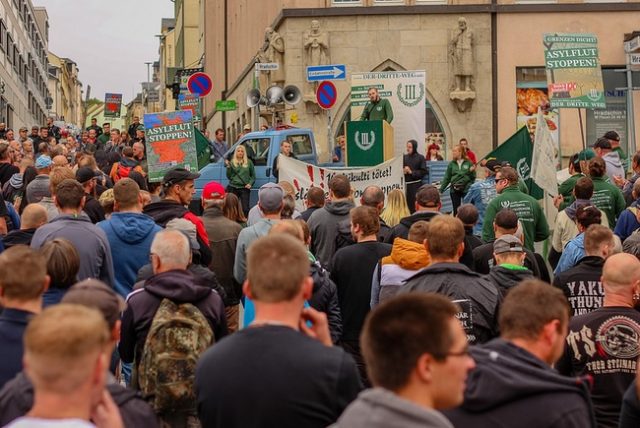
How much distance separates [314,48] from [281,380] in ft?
97.7

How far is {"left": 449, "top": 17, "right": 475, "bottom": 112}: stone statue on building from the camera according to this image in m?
34.4

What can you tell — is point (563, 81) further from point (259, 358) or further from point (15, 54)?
point (15, 54)

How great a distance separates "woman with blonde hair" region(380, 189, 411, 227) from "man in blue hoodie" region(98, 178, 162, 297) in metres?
3.80

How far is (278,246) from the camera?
5.12 m

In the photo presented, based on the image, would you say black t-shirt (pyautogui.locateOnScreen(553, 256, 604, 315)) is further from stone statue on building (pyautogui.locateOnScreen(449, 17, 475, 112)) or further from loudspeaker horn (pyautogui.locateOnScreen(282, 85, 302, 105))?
stone statue on building (pyautogui.locateOnScreen(449, 17, 475, 112))

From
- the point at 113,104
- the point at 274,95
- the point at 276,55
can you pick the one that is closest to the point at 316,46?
the point at 276,55

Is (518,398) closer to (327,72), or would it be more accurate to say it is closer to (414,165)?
(414,165)

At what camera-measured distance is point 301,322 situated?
514 cm

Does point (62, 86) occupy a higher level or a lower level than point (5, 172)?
higher

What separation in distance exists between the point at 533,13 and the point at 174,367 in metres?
30.4

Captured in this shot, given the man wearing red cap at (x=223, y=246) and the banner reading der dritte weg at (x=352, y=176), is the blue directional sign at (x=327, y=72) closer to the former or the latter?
the banner reading der dritte weg at (x=352, y=176)

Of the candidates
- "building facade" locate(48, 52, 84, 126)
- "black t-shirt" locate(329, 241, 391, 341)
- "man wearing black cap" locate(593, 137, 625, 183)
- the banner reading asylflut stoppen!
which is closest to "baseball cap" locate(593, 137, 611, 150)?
"man wearing black cap" locate(593, 137, 625, 183)

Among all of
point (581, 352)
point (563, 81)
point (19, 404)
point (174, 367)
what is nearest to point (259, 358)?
point (19, 404)

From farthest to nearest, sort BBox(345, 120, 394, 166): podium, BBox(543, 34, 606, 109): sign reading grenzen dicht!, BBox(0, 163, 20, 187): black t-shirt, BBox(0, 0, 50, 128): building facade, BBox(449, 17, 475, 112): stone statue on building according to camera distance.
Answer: BBox(0, 0, 50, 128): building facade < BBox(449, 17, 475, 112): stone statue on building < BBox(345, 120, 394, 166): podium < BBox(543, 34, 606, 109): sign reading grenzen dicht! < BBox(0, 163, 20, 187): black t-shirt
